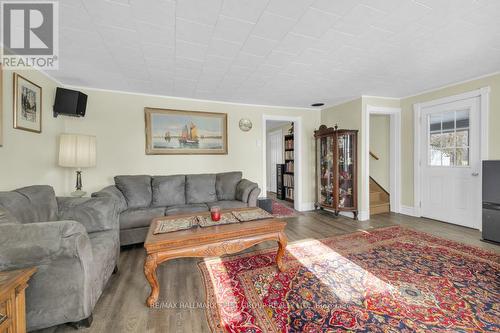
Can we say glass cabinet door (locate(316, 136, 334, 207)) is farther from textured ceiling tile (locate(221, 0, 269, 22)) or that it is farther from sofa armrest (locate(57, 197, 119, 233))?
sofa armrest (locate(57, 197, 119, 233))

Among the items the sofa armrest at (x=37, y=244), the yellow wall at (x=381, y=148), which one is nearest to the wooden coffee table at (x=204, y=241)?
the sofa armrest at (x=37, y=244)

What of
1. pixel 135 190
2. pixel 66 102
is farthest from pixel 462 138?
pixel 66 102

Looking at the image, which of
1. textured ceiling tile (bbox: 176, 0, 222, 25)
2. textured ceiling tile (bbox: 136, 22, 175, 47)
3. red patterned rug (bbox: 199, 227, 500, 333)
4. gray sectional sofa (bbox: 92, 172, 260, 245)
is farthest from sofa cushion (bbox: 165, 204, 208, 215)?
textured ceiling tile (bbox: 176, 0, 222, 25)

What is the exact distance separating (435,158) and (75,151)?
5639mm

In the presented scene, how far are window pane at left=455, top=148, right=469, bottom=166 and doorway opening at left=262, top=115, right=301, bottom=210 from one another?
2.63 meters

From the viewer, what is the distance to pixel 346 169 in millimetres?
4055

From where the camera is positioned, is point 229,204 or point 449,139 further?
point 449,139

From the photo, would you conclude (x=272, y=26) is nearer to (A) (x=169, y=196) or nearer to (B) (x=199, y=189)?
(B) (x=199, y=189)

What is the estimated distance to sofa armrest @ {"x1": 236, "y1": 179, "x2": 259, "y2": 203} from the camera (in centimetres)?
328

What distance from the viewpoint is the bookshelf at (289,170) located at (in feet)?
19.5

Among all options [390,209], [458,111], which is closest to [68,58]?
[458,111]

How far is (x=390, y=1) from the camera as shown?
1.59 m

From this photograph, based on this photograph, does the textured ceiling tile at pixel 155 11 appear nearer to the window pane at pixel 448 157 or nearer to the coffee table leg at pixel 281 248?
the coffee table leg at pixel 281 248

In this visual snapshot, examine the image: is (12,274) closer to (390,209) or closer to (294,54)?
(294,54)
